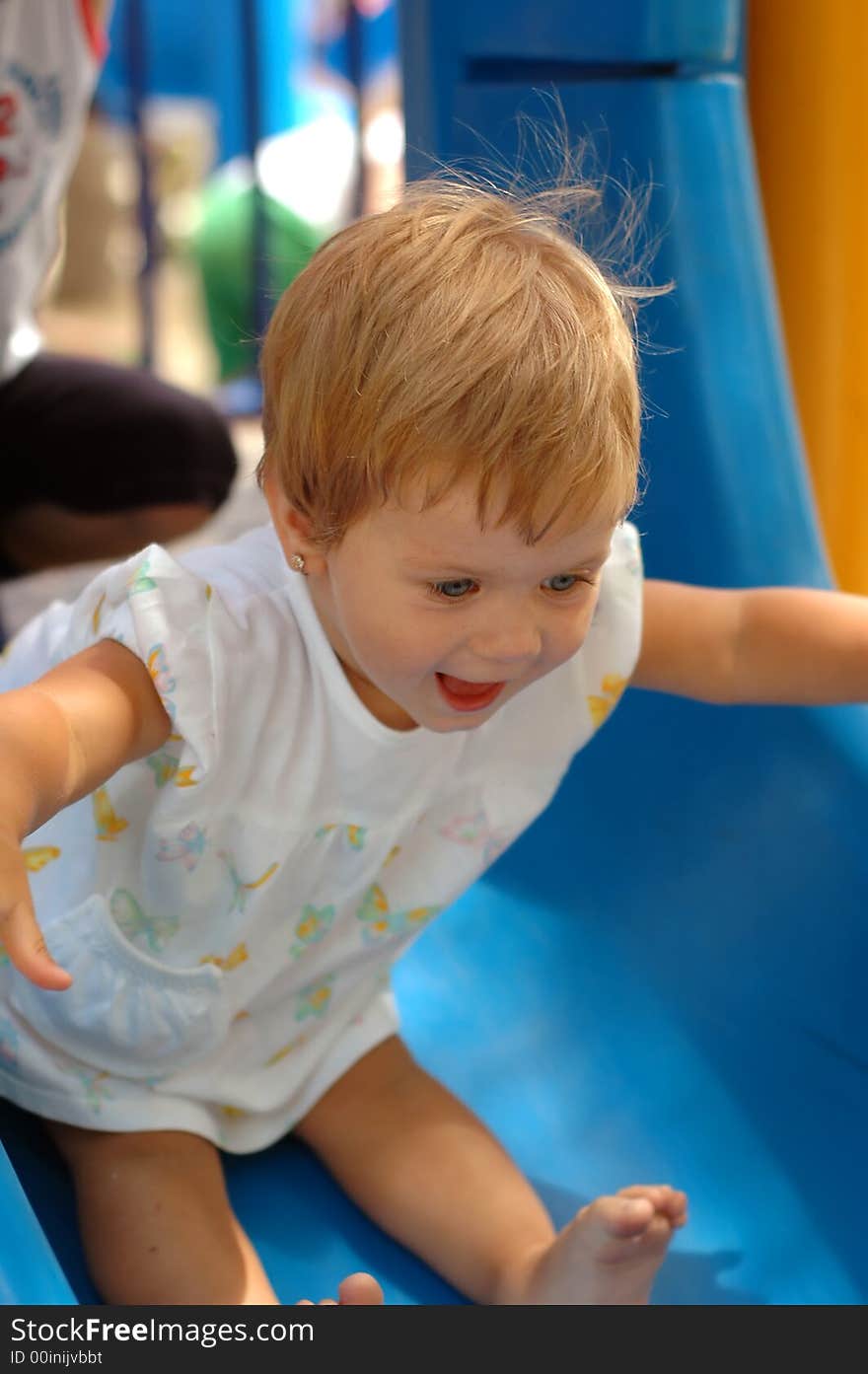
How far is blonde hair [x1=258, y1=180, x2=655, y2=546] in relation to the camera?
69cm

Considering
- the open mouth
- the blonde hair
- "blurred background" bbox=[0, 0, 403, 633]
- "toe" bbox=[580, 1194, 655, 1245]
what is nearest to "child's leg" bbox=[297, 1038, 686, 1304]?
"toe" bbox=[580, 1194, 655, 1245]

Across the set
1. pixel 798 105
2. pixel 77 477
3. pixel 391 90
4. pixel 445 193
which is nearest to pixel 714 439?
pixel 798 105

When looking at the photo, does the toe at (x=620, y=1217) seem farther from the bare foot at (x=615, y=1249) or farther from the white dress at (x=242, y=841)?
the white dress at (x=242, y=841)

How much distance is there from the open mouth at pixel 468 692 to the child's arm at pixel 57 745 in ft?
0.44

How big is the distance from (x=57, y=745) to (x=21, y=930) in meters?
0.11

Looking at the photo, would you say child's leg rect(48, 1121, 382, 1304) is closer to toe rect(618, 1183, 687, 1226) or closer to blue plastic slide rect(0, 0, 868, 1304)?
blue plastic slide rect(0, 0, 868, 1304)

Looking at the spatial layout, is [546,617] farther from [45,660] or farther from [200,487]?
[200,487]

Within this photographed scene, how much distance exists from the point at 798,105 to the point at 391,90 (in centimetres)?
364

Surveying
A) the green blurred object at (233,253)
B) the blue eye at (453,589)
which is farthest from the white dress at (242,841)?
the green blurred object at (233,253)

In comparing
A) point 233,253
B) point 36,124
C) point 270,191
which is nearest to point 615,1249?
point 36,124

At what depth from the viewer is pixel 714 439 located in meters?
1.17

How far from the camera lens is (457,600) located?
2.40 feet

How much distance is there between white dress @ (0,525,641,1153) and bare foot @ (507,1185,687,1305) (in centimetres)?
20

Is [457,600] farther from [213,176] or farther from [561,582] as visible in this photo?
[213,176]
